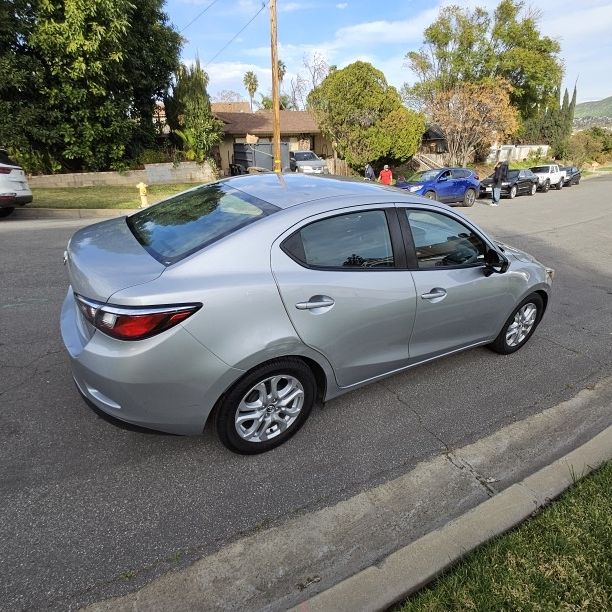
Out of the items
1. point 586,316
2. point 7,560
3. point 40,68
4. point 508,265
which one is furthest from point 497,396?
point 40,68

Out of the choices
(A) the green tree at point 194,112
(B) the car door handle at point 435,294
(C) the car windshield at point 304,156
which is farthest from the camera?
(C) the car windshield at point 304,156

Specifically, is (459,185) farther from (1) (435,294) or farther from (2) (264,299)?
(2) (264,299)

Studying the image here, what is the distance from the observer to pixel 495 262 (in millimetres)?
3289

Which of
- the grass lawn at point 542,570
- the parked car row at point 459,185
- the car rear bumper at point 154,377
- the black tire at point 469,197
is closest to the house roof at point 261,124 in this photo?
the parked car row at point 459,185

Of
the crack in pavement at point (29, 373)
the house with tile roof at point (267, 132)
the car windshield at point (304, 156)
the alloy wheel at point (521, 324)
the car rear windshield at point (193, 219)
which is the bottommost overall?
the crack in pavement at point (29, 373)

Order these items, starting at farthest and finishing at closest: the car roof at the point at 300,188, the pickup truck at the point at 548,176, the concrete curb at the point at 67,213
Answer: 1. the pickup truck at the point at 548,176
2. the concrete curb at the point at 67,213
3. the car roof at the point at 300,188

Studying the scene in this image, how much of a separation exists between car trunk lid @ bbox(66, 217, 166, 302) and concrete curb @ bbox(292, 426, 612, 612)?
5.49ft

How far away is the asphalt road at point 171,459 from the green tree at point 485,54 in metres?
34.1

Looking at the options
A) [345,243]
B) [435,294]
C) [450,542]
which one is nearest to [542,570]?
[450,542]

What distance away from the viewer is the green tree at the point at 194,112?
18.7 metres

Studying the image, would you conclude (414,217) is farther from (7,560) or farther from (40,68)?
(40,68)

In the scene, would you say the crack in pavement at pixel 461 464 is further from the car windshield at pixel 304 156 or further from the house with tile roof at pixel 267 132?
the house with tile roof at pixel 267 132

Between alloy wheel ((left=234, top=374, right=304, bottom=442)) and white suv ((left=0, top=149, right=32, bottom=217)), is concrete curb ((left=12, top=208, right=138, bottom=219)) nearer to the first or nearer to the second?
white suv ((left=0, top=149, right=32, bottom=217))

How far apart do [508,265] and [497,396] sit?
106cm
